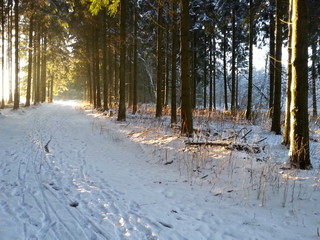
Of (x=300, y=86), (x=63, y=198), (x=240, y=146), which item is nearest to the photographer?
(x=63, y=198)

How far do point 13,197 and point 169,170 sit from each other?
3203mm

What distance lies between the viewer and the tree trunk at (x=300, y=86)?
188 inches

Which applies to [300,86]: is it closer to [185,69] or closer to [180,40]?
[185,69]

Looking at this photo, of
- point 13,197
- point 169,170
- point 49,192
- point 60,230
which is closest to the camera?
point 60,230

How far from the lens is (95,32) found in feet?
65.2

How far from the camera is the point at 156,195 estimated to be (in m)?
4.35

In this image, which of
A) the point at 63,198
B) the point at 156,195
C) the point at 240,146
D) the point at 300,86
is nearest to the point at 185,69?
the point at 240,146

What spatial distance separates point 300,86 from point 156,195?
3532 mm

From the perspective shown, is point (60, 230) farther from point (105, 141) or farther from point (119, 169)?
point (105, 141)

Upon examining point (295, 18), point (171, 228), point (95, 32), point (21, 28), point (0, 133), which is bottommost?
point (171, 228)

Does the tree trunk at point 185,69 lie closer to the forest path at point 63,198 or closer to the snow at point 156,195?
the snow at point 156,195

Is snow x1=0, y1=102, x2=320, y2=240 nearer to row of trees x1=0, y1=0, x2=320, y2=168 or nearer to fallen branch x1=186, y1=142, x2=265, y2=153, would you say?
fallen branch x1=186, y1=142, x2=265, y2=153

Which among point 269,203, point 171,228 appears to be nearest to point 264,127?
point 269,203

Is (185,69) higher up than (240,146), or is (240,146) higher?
(185,69)
